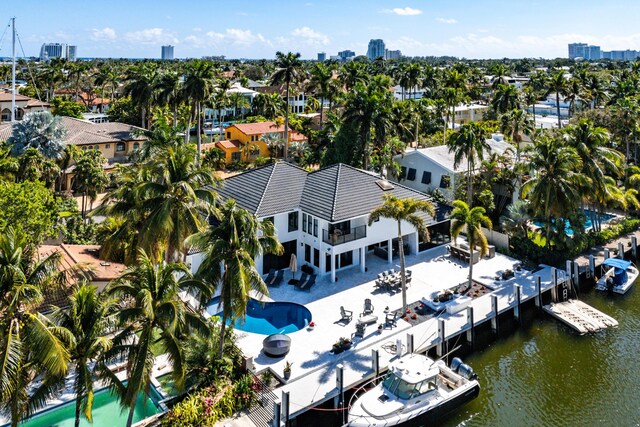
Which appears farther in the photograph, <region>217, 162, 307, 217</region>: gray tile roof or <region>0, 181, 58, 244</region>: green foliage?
<region>217, 162, 307, 217</region>: gray tile roof

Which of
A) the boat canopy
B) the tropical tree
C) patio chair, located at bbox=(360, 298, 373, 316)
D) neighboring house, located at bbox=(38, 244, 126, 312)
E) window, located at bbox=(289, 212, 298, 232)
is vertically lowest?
patio chair, located at bbox=(360, 298, 373, 316)

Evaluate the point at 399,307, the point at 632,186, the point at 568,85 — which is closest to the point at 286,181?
the point at 399,307

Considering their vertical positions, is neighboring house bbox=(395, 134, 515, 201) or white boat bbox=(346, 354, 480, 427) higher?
neighboring house bbox=(395, 134, 515, 201)

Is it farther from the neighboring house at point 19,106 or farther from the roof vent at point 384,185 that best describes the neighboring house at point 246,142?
the neighboring house at point 19,106

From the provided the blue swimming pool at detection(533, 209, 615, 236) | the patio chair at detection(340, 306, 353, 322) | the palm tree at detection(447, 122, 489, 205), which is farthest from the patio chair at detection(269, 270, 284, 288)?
the blue swimming pool at detection(533, 209, 615, 236)

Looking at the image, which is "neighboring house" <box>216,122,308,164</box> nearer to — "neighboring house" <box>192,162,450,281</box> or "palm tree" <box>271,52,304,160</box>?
"palm tree" <box>271,52,304,160</box>
